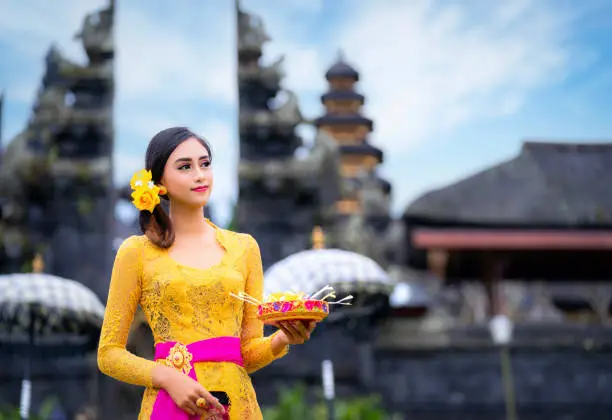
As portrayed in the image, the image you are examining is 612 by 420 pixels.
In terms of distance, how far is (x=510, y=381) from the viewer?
15.6 meters

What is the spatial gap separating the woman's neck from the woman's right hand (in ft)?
1.82

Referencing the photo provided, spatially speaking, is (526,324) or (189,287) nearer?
(189,287)

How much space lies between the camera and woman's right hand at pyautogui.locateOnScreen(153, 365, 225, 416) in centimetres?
287

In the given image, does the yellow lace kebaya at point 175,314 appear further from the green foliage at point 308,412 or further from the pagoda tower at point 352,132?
the pagoda tower at point 352,132

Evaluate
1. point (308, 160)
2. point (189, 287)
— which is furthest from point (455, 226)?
point (189, 287)

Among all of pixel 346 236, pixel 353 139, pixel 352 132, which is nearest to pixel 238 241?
pixel 346 236

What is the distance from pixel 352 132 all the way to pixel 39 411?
54.6 ft

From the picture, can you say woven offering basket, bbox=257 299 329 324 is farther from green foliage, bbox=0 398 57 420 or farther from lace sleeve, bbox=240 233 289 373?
green foliage, bbox=0 398 57 420

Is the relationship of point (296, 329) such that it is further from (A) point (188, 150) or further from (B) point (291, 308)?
(A) point (188, 150)

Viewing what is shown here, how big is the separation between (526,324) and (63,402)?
29.0 ft

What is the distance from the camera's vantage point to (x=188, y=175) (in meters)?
3.21

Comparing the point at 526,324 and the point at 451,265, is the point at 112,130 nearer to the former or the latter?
the point at 451,265

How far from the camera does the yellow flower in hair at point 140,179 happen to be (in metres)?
3.15

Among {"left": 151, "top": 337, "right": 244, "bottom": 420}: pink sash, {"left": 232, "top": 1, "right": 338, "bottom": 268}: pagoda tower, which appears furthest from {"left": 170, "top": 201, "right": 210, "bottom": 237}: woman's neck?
{"left": 232, "top": 1, "right": 338, "bottom": 268}: pagoda tower
